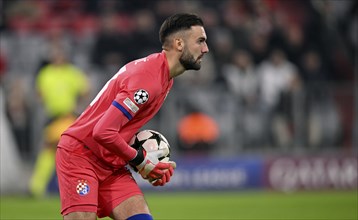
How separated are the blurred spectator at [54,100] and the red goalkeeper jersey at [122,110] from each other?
8.16m

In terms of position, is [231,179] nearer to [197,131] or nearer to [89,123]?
[197,131]

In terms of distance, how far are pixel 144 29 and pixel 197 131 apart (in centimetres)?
255

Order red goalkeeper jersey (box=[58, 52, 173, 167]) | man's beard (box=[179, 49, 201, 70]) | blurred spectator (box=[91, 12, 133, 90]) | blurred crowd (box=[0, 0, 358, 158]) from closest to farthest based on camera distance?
red goalkeeper jersey (box=[58, 52, 173, 167])
man's beard (box=[179, 49, 201, 70])
blurred crowd (box=[0, 0, 358, 158])
blurred spectator (box=[91, 12, 133, 90])

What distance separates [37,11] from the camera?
744 inches

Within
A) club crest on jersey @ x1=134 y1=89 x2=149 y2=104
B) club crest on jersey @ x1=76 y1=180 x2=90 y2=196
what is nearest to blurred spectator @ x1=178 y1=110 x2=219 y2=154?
club crest on jersey @ x1=76 y1=180 x2=90 y2=196

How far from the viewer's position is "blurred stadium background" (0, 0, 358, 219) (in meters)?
15.3

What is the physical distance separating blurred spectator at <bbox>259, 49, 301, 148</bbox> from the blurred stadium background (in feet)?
0.07

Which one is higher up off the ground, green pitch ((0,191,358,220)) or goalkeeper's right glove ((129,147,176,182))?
goalkeeper's right glove ((129,147,176,182))

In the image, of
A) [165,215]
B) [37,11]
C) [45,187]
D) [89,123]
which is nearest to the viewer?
[89,123]

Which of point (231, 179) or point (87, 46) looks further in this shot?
point (87, 46)

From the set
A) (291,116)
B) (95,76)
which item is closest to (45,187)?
(95,76)

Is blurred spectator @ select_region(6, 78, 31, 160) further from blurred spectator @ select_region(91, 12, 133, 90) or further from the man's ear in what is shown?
the man's ear

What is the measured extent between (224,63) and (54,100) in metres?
3.62

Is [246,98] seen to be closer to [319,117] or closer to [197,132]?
[197,132]
